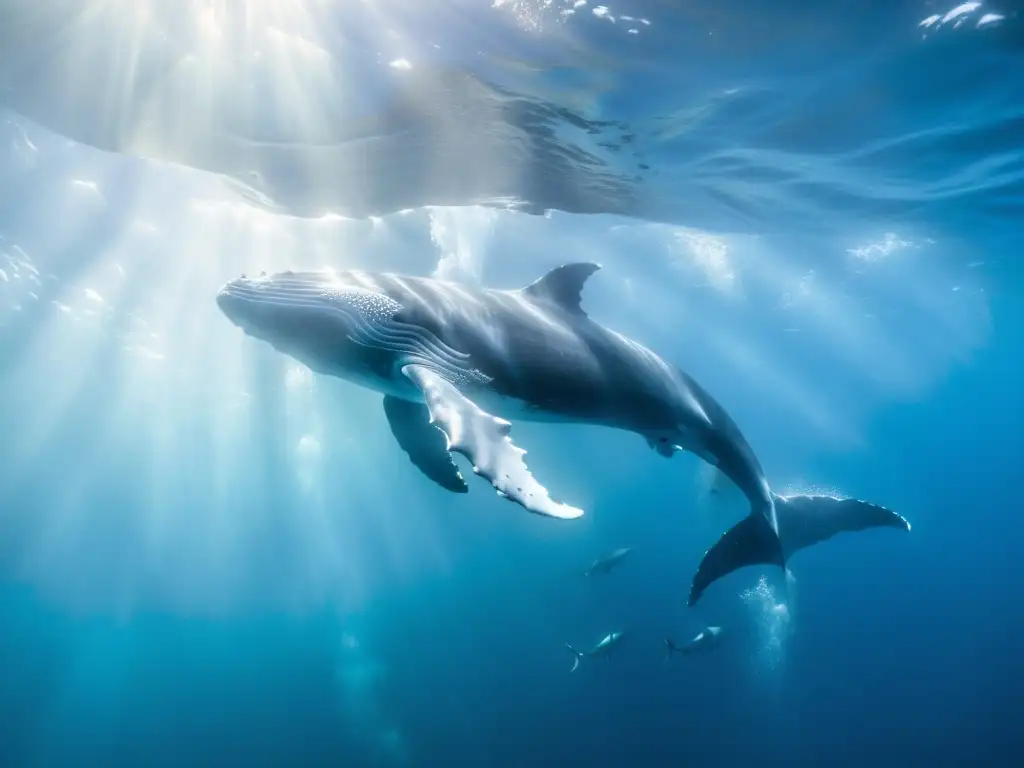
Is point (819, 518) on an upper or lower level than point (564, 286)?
lower

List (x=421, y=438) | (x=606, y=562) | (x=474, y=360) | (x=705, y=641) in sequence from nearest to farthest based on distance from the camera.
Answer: (x=474, y=360), (x=421, y=438), (x=705, y=641), (x=606, y=562)

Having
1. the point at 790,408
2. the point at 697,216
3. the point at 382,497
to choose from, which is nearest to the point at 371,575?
the point at 382,497

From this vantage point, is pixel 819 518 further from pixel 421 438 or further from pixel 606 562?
pixel 606 562

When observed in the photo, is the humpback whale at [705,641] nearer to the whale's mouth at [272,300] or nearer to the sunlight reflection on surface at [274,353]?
the sunlight reflection on surface at [274,353]

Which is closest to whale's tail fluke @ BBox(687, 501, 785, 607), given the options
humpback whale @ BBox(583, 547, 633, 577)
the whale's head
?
the whale's head

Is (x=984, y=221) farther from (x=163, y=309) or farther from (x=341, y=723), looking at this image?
(x=341, y=723)

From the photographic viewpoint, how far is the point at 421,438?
6.91 meters

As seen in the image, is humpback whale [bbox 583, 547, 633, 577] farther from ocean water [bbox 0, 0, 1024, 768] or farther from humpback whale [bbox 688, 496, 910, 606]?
humpback whale [bbox 688, 496, 910, 606]

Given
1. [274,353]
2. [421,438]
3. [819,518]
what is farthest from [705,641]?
[274,353]

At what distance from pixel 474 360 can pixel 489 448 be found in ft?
5.36

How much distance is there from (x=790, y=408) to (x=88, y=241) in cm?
9641

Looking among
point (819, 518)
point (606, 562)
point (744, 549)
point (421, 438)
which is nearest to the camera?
point (421, 438)

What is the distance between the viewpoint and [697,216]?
19.5m

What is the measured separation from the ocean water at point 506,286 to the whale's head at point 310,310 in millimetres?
7333
